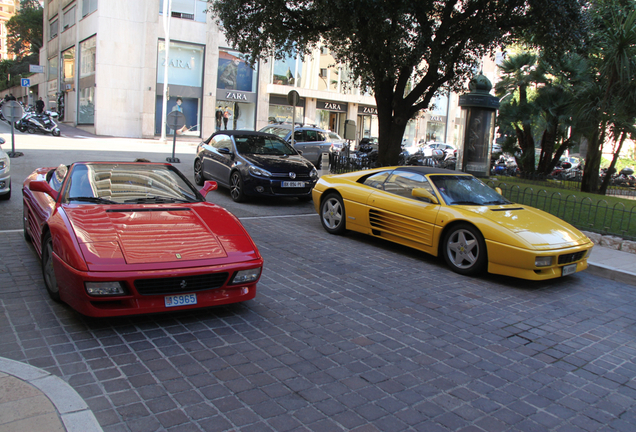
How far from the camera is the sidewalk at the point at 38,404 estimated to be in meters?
2.69

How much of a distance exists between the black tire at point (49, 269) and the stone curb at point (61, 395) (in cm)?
110

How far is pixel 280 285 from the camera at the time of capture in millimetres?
5516

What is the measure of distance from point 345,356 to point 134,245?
2.01 meters

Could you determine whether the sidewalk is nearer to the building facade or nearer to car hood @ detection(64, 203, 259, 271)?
car hood @ detection(64, 203, 259, 271)

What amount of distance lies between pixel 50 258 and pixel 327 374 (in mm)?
2853

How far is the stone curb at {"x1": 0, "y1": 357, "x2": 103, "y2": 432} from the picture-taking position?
107 inches

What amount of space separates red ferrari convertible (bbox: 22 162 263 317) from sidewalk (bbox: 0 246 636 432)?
0.76 m

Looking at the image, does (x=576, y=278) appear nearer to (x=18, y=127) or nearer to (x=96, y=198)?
(x=96, y=198)

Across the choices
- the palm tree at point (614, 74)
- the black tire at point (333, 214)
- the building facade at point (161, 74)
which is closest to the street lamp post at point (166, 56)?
the building facade at point (161, 74)

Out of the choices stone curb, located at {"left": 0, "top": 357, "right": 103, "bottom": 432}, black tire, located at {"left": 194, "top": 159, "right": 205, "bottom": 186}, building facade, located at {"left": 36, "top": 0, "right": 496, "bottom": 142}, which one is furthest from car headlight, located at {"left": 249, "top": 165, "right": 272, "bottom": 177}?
building facade, located at {"left": 36, "top": 0, "right": 496, "bottom": 142}

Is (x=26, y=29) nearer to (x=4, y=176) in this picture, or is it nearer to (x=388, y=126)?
(x=4, y=176)

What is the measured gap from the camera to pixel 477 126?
51.5 feet

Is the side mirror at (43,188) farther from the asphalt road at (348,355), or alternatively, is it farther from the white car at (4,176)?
the white car at (4,176)

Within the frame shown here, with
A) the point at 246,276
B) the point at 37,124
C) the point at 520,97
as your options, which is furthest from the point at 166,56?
the point at 246,276
